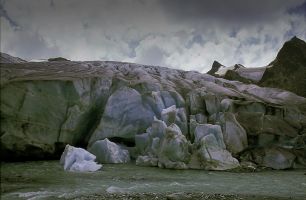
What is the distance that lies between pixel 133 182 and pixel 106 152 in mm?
5975

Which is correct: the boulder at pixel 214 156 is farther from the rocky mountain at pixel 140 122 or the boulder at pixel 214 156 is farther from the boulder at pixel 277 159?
the boulder at pixel 277 159

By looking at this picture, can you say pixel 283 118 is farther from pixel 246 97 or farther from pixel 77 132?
pixel 77 132

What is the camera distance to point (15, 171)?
15.3 m

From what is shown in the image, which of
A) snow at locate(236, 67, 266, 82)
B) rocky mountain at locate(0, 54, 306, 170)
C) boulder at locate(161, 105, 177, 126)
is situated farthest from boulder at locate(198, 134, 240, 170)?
snow at locate(236, 67, 266, 82)

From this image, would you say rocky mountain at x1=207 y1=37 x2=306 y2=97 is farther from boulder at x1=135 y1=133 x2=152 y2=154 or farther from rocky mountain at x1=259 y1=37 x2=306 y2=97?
boulder at x1=135 y1=133 x2=152 y2=154

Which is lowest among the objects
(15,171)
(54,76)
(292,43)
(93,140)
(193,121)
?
(15,171)

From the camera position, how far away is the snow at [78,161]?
1630cm

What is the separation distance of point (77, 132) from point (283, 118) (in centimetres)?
1253

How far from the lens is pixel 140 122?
2159cm

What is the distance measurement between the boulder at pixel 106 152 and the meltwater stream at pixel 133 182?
1211mm

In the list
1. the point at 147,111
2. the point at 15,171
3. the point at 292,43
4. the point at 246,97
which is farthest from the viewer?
the point at 292,43

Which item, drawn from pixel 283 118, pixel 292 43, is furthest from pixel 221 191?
pixel 292 43

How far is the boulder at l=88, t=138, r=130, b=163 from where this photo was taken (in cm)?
1881

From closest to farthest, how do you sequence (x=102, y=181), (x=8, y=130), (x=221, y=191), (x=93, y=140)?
(x=221, y=191)
(x=102, y=181)
(x=8, y=130)
(x=93, y=140)
